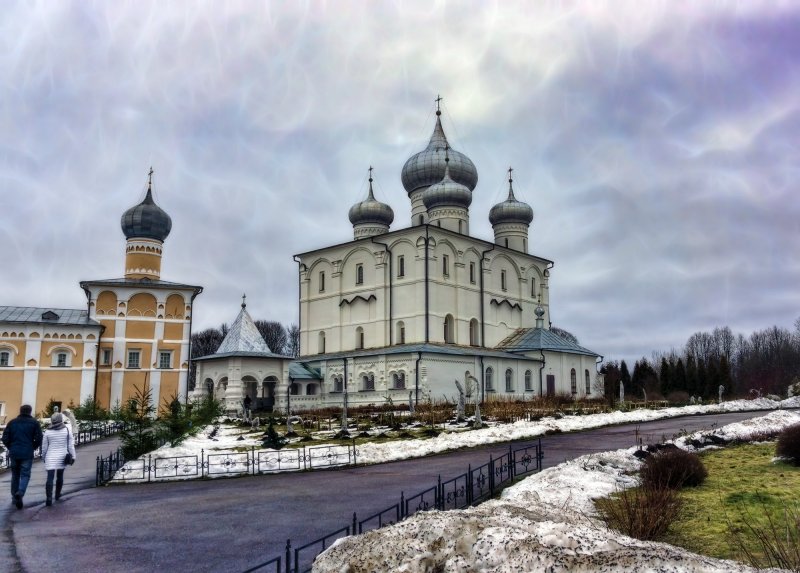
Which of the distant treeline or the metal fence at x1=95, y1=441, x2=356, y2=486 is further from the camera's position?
the distant treeline

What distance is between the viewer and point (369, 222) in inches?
1796

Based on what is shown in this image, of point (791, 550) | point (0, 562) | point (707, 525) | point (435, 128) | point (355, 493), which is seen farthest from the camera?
point (435, 128)

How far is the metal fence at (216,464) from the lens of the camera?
13234 millimetres

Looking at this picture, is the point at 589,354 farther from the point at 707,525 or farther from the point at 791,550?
the point at 791,550

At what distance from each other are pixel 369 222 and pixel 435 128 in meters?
8.34

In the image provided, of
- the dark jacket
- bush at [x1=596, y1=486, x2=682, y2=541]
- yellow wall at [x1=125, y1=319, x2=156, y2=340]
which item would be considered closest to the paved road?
the dark jacket

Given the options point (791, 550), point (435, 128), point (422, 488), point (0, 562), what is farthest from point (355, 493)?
point (435, 128)

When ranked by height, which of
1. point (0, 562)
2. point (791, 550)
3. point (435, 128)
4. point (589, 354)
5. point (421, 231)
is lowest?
Result: point (0, 562)

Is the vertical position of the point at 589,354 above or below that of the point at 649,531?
above

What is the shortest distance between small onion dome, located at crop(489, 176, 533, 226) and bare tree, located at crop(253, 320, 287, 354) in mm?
30475

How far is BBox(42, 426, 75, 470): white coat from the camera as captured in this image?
417 inches

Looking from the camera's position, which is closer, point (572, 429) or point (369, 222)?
point (572, 429)

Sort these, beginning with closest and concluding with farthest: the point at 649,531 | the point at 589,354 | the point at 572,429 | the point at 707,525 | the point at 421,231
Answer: the point at 649,531 → the point at 707,525 → the point at 572,429 → the point at 421,231 → the point at 589,354

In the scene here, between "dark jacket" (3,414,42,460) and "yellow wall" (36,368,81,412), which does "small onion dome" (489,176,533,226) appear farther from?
"dark jacket" (3,414,42,460)
